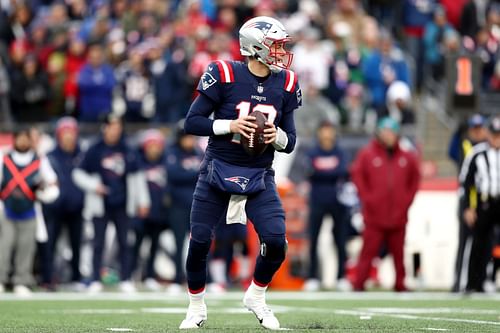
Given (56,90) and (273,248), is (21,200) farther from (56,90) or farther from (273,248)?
(273,248)

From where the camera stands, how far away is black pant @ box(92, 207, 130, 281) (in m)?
16.2

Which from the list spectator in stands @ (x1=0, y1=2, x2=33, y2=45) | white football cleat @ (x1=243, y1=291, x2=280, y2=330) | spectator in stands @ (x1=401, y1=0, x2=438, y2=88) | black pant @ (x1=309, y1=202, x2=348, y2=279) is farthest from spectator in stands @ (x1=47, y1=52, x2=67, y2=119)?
white football cleat @ (x1=243, y1=291, x2=280, y2=330)

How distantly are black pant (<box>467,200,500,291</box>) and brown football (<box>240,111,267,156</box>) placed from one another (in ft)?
20.1

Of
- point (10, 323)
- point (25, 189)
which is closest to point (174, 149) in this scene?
point (25, 189)

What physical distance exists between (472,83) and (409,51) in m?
6.10

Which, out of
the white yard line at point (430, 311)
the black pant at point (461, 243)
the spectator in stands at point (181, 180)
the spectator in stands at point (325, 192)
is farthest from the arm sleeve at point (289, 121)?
the spectator in stands at point (325, 192)

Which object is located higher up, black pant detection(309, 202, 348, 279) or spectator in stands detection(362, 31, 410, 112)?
spectator in stands detection(362, 31, 410, 112)

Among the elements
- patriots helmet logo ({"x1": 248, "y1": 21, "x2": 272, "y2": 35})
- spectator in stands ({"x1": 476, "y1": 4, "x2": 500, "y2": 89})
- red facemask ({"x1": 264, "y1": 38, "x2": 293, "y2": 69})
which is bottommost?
red facemask ({"x1": 264, "y1": 38, "x2": 293, "y2": 69})

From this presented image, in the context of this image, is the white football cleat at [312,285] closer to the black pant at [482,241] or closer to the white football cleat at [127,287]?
the white football cleat at [127,287]

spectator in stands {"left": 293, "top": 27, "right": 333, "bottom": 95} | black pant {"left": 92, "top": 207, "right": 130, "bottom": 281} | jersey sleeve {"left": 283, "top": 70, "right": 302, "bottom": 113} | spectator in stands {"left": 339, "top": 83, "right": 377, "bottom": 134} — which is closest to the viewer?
jersey sleeve {"left": 283, "top": 70, "right": 302, "bottom": 113}

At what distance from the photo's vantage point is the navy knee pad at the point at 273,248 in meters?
8.77

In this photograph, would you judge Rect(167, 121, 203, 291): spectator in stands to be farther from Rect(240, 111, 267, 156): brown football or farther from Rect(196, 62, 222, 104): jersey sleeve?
Rect(240, 111, 267, 156): brown football

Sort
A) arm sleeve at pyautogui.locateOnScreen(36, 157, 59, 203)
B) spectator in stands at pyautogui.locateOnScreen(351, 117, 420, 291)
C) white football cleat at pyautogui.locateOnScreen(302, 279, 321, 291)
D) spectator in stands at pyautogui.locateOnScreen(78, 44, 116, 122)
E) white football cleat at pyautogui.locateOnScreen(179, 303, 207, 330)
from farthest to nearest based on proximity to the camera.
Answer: spectator in stands at pyautogui.locateOnScreen(78, 44, 116, 122), white football cleat at pyautogui.locateOnScreen(302, 279, 321, 291), spectator in stands at pyautogui.locateOnScreen(351, 117, 420, 291), arm sleeve at pyautogui.locateOnScreen(36, 157, 59, 203), white football cleat at pyautogui.locateOnScreen(179, 303, 207, 330)

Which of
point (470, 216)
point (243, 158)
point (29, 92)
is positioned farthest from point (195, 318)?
point (29, 92)
